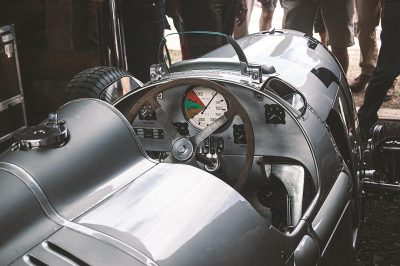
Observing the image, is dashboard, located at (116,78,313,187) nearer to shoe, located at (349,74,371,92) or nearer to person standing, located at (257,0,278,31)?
shoe, located at (349,74,371,92)

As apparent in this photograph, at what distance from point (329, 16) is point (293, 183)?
275 centimetres

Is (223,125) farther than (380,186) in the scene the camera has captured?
No

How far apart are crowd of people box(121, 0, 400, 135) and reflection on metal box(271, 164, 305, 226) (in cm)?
165

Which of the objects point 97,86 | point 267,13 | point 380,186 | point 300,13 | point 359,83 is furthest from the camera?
point 267,13

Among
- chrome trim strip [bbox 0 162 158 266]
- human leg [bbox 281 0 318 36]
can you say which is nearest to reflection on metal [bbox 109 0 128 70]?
human leg [bbox 281 0 318 36]

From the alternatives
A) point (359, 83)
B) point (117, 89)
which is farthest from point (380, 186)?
point (359, 83)

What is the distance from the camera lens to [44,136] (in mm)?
1522

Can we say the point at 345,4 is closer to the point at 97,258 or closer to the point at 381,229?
the point at 381,229

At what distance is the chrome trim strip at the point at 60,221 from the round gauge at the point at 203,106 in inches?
33.9

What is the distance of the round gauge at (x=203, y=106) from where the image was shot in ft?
7.00

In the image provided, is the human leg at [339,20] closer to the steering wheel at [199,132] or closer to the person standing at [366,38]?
the person standing at [366,38]

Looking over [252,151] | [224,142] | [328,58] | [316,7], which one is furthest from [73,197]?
[316,7]

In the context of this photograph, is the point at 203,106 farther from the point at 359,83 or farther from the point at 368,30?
the point at 368,30

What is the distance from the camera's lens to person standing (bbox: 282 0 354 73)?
14.7ft
